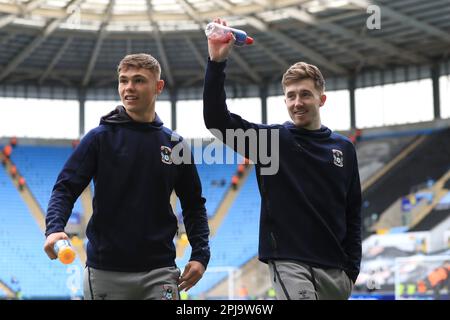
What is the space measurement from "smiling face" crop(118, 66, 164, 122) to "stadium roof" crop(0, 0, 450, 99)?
23.7 metres

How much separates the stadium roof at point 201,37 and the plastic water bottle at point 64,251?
24.7m

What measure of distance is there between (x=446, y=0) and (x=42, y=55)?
19329 millimetres

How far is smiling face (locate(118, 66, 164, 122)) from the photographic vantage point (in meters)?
4.57

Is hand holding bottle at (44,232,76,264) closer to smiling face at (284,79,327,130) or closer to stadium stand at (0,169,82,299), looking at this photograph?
smiling face at (284,79,327,130)

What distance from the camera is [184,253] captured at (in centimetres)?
2953

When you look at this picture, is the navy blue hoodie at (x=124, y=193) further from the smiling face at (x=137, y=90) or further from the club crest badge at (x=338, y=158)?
the club crest badge at (x=338, y=158)

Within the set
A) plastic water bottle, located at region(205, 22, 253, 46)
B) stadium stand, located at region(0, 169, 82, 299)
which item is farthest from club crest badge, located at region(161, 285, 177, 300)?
stadium stand, located at region(0, 169, 82, 299)

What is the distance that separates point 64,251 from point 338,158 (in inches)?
82.5

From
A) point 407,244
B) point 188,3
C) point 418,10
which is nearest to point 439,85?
point 418,10

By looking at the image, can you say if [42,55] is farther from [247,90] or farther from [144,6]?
[247,90]

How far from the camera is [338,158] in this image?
493 cm

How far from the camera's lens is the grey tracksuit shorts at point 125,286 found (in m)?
4.25
